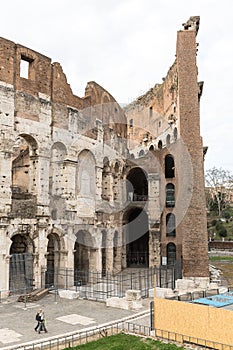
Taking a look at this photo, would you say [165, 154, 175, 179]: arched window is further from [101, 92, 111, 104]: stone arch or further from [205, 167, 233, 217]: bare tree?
[205, 167, 233, 217]: bare tree

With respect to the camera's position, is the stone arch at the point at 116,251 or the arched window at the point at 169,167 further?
the arched window at the point at 169,167

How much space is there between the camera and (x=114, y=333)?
1382 centimetres

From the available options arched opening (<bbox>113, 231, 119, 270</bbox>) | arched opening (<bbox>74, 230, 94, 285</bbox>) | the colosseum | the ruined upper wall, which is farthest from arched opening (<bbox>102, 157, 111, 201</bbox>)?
the ruined upper wall

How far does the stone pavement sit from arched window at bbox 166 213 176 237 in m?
12.5

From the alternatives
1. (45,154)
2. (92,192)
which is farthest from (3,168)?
(92,192)

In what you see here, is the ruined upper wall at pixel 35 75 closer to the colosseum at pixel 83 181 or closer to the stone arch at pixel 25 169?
the colosseum at pixel 83 181

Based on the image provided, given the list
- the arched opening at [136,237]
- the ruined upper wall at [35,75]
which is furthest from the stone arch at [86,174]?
the arched opening at [136,237]

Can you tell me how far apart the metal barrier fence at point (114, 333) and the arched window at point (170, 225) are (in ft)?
56.9

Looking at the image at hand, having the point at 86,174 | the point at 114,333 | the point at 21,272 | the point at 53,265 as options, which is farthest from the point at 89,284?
the point at 114,333

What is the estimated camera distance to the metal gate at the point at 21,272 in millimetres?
20844

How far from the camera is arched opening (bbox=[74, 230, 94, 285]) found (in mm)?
Result: 26594

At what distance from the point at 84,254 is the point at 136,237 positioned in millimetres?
9219

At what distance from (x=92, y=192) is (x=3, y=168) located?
8130 millimetres

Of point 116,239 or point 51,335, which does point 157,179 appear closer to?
point 116,239
